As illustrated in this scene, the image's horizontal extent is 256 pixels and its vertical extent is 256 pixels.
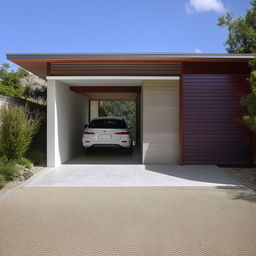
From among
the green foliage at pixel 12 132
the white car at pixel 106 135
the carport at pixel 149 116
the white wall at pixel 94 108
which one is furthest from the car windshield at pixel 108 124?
the white wall at pixel 94 108

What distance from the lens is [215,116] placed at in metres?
7.96

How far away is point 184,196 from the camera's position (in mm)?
4945

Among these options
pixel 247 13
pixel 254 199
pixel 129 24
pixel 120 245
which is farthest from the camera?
pixel 247 13

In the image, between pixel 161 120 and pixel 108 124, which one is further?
pixel 108 124

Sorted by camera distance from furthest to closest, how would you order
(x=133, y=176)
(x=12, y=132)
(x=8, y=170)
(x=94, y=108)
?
(x=94, y=108)
(x=12, y=132)
(x=133, y=176)
(x=8, y=170)

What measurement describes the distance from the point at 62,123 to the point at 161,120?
3.18 meters

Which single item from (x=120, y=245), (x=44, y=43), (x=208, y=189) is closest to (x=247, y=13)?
(x=44, y=43)

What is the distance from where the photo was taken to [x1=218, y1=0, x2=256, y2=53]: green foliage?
16438 millimetres

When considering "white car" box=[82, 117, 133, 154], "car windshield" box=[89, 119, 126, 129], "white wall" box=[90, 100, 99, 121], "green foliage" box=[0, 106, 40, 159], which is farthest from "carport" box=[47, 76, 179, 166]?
"white wall" box=[90, 100, 99, 121]

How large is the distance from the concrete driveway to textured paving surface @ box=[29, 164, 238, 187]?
34 centimetres

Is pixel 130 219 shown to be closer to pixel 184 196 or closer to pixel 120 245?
pixel 120 245

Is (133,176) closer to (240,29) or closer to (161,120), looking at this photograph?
(161,120)

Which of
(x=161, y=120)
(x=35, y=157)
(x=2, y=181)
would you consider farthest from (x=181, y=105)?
(x=2, y=181)

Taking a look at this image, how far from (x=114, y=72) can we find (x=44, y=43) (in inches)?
531
